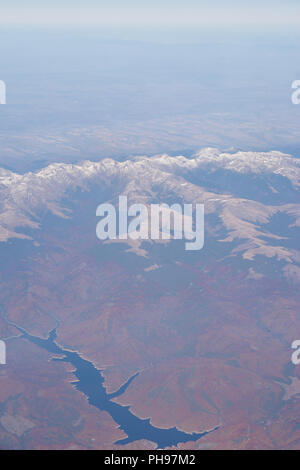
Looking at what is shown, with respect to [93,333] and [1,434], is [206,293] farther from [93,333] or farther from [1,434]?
[1,434]

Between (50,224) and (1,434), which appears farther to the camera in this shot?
(50,224)

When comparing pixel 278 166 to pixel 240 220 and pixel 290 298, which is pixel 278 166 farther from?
pixel 290 298

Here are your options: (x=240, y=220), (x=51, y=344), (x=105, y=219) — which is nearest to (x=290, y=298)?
(x=240, y=220)

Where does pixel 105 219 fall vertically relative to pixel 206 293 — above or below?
above
